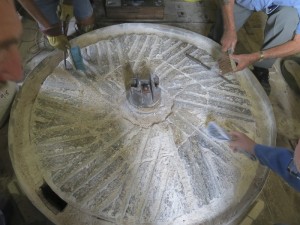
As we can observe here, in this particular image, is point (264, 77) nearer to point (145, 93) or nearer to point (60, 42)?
point (145, 93)

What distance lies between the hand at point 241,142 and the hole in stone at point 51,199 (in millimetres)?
900

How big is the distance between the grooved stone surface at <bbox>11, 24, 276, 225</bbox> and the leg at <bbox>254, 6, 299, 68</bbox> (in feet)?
2.03

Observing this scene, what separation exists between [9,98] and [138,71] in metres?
0.95

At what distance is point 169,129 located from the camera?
1.63m

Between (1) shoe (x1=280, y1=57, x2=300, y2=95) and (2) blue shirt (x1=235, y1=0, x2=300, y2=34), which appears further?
(1) shoe (x1=280, y1=57, x2=300, y2=95)

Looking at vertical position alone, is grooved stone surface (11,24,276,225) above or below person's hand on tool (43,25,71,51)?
below

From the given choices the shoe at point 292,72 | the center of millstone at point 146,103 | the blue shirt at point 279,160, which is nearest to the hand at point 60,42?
the center of millstone at point 146,103

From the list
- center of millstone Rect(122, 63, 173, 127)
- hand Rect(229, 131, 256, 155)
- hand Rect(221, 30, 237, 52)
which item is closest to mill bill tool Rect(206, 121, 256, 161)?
hand Rect(229, 131, 256, 155)

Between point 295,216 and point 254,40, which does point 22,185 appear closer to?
point 295,216

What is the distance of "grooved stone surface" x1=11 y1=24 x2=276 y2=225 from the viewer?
1406 mm

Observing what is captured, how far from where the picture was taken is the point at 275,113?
2.52 m

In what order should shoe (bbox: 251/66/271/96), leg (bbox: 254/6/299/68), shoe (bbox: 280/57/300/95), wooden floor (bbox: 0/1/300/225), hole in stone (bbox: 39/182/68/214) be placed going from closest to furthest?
hole in stone (bbox: 39/182/68/214)
wooden floor (bbox: 0/1/300/225)
leg (bbox: 254/6/299/68)
shoe (bbox: 251/66/271/96)
shoe (bbox: 280/57/300/95)

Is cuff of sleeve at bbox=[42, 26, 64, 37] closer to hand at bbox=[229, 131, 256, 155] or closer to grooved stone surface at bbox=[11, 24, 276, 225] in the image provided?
grooved stone surface at bbox=[11, 24, 276, 225]

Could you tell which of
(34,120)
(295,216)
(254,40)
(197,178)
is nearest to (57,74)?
(34,120)
